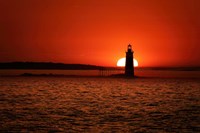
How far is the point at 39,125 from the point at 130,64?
298 feet

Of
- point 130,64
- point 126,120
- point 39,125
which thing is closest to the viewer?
point 39,125

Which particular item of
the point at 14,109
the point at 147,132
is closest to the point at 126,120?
the point at 147,132

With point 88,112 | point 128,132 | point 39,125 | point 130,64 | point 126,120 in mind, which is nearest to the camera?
point 128,132

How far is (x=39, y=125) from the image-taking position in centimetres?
3212

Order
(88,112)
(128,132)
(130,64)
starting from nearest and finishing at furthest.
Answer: (128,132), (88,112), (130,64)

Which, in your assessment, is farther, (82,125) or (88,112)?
(88,112)

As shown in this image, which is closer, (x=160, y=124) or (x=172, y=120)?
(x=160, y=124)

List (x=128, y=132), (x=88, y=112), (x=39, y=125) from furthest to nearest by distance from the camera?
(x=88, y=112), (x=39, y=125), (x=128, y=132)

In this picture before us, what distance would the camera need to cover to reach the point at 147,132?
2977cm

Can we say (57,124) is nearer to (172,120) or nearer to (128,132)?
(128,132)

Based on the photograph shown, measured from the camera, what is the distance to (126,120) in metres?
35.2

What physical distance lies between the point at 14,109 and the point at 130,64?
8069 centimetres

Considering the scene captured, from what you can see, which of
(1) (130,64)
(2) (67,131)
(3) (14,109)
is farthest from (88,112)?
(1) (130,64)

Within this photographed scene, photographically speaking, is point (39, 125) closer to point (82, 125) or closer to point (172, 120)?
point (82, 125)
